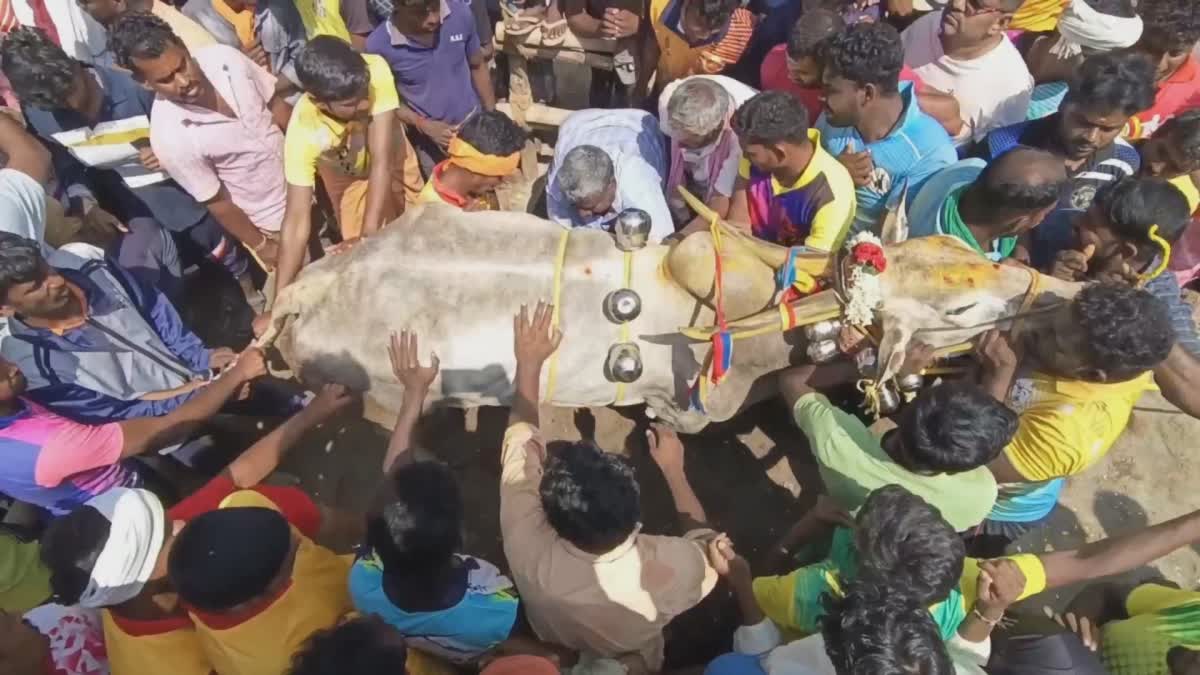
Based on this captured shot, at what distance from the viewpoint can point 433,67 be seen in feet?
16.0

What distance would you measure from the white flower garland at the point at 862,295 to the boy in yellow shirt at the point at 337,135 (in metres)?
2.47

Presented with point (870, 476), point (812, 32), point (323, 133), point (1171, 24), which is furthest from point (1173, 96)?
point (323, 133)

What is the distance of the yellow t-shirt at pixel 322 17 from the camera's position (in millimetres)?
4926

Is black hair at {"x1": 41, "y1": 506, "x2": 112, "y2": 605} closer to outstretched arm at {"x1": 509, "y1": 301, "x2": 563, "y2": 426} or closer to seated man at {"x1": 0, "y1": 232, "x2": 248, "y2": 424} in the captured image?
seated man at {"x1": 0, "y1": 232, "x2": 248, "y2": 424}

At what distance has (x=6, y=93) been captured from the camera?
16.1 feet

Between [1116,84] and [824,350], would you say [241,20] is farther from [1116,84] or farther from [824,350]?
[1116,84]

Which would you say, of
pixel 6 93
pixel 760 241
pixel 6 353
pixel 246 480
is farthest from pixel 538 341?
pixel 6 93

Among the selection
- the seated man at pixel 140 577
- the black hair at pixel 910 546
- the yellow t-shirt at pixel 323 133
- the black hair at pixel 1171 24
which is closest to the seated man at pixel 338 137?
the yellow t-shirt at pixel 323 133

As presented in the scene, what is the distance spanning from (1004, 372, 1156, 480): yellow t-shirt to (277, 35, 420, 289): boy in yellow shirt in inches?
128

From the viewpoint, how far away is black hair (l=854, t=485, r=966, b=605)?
2.63 meters

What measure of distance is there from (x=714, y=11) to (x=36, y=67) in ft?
11.3

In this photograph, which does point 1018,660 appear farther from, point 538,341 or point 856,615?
point 538,341

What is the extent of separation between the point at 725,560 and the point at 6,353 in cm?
325

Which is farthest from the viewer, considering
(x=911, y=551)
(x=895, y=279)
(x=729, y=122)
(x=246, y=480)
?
(x=729, y=122)
